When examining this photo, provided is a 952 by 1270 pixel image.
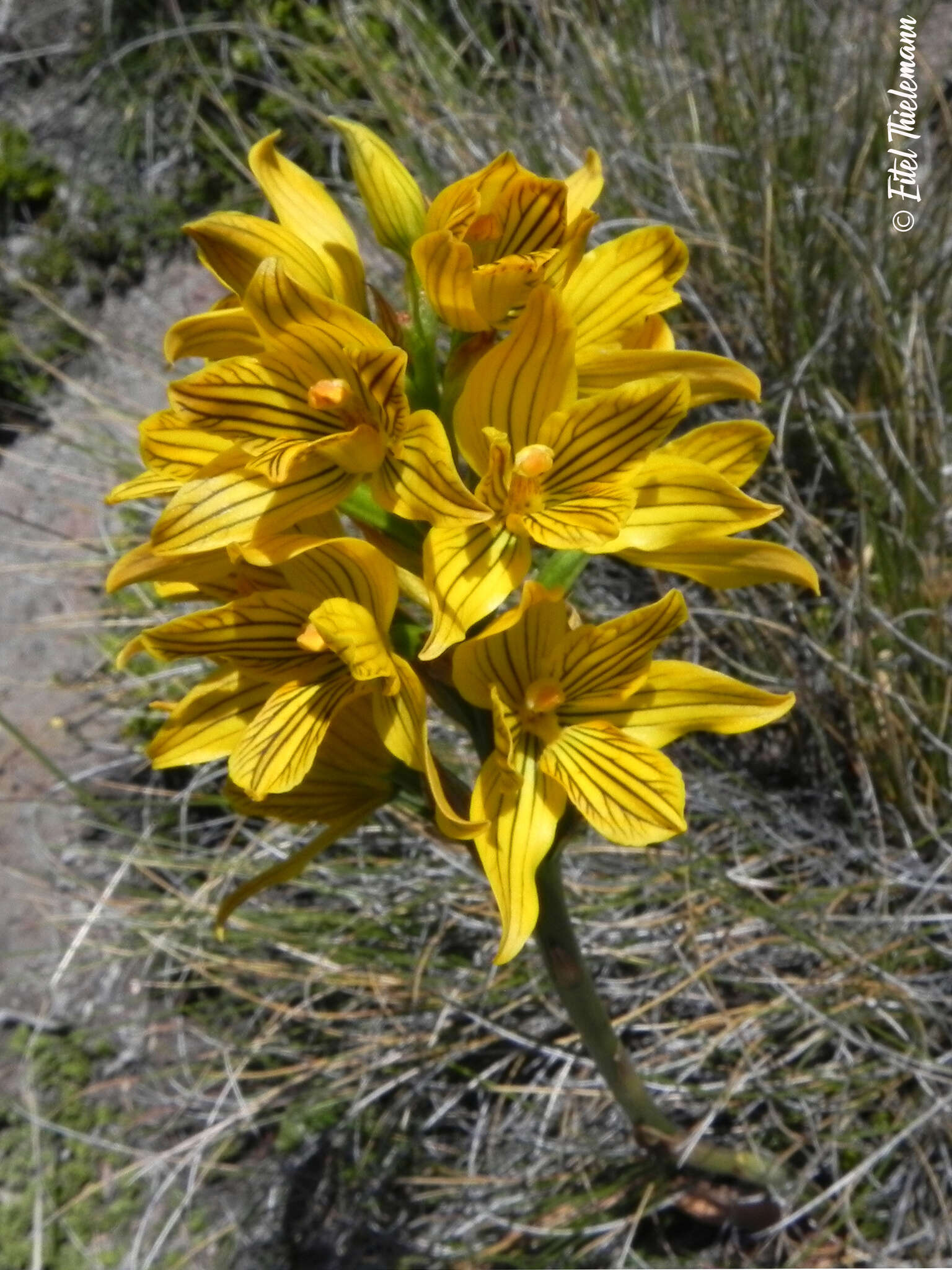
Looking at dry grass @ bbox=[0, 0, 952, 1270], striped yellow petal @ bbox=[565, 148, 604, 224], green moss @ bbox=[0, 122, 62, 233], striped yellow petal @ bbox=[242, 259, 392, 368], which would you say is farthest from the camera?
green moss @ bbox=[0, 122, 62, 233]

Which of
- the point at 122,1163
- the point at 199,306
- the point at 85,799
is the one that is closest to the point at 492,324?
the point at 85,799

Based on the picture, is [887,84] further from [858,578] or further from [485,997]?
[485,997]

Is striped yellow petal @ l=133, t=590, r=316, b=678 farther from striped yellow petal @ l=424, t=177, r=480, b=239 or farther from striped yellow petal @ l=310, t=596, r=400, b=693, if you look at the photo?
striped yellow petal @ l=424, t=177, r=480, b=239

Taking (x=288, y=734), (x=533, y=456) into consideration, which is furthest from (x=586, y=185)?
(x=288, y=734)

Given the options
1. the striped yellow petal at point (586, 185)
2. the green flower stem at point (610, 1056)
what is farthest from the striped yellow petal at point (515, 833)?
the striped yellow petal at point (586, 185)

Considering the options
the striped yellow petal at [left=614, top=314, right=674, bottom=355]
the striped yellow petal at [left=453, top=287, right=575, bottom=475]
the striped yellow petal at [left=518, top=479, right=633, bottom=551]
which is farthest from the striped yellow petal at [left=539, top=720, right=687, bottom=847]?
A: the striped yellow petal at [left=614, top=314, right=674, bottom=355]

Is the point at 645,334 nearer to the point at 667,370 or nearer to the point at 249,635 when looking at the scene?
the point at 667,370
